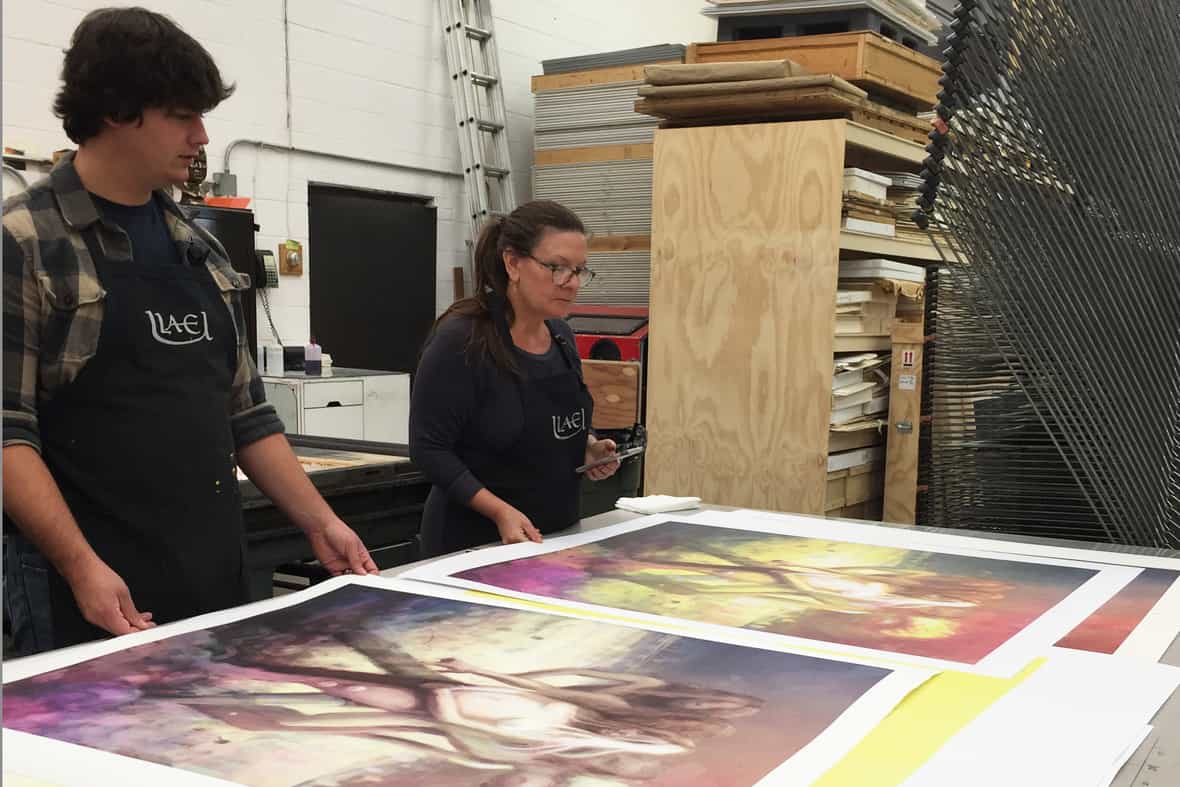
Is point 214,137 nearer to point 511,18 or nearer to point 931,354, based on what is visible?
point 511,18

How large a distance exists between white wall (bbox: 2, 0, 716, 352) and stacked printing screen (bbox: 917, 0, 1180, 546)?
3.14 meters

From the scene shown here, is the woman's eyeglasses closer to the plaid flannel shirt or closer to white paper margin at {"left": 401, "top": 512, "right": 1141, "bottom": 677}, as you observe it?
white paper margin at {"left": 401, "top": 512, "right": 1141, "bottom": 677}

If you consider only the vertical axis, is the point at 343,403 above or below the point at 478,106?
below

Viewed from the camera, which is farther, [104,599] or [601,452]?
[601,452]

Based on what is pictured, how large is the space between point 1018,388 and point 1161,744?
1.02 meters

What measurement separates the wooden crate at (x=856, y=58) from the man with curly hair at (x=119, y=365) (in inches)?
99.5

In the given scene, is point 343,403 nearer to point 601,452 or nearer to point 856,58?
point 856,58

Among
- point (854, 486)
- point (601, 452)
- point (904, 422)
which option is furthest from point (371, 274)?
point (601, 452)

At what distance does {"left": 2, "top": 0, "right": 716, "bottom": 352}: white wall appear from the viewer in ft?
12.7

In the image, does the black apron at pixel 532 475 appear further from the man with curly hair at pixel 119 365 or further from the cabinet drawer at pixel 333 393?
the cabinet drawer at pixel 333 393

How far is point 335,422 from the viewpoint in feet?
14.1

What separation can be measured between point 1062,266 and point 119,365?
1.35 meters

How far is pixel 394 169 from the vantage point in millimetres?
5316

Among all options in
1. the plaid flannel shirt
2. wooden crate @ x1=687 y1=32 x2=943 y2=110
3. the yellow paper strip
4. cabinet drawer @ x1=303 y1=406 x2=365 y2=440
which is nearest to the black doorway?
cabinet drawer @ x1=303 y1=406 x2=365 y2=440
